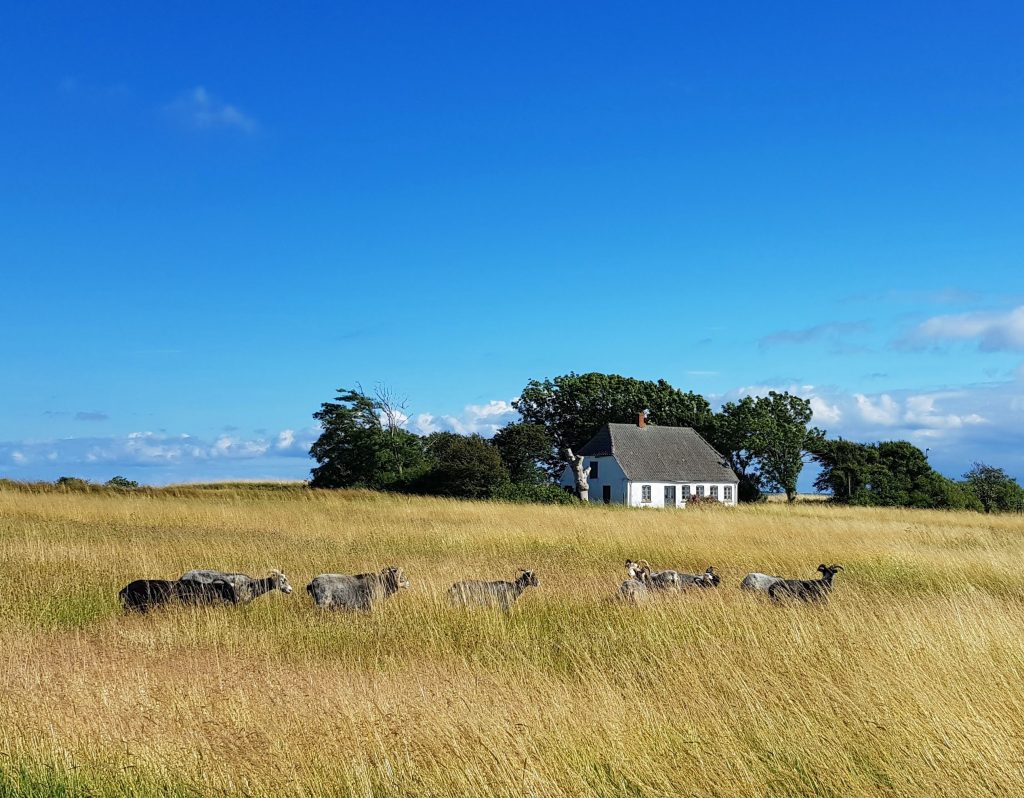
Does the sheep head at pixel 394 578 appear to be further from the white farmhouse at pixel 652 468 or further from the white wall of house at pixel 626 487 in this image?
the white farmhouse at pixel 652 468

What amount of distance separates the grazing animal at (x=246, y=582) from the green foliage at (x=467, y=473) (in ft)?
94.6

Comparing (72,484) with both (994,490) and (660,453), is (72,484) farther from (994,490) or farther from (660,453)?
(994,490)

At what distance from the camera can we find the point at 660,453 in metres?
62.0

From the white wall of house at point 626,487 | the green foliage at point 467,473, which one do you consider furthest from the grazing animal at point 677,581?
the white wall of house at point 626,487

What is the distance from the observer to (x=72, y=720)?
20.0 feet

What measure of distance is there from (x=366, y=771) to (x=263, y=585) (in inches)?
278

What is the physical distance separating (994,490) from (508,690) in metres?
56.9

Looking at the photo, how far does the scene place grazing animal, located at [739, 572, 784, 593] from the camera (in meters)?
12.4

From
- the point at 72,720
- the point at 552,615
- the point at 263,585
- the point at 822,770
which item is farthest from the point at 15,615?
the point at 822,770

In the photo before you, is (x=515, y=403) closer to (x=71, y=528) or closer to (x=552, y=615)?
(x=71, y=528)

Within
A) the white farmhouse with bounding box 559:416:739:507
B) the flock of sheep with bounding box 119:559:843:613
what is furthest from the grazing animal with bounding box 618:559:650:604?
the white farmhouse with bounding box 559:416:739:507

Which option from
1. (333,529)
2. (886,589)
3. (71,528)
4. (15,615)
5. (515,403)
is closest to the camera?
(15,615)

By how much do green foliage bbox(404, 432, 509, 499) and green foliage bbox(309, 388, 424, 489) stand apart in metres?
3.85

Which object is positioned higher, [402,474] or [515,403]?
[515,403]
